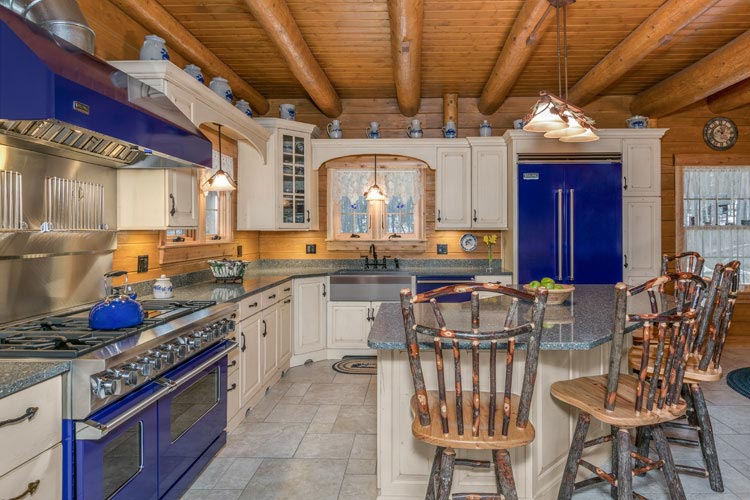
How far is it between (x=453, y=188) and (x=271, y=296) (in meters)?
2.37

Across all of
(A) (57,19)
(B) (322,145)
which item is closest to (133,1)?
(A) (57,19)

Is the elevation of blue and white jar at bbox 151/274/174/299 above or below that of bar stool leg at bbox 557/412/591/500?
above

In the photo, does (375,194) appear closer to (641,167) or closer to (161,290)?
(161,290)

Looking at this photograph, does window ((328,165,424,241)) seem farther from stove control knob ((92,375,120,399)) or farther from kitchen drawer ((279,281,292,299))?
stove control knob ((92,375,120,399))

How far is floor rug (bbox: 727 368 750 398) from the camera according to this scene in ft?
12.7

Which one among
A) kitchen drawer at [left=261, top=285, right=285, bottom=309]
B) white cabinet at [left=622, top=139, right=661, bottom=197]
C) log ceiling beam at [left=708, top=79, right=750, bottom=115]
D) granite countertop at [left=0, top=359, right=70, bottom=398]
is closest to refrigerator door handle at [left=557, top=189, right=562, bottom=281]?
white cabinet at [left=622, top=139, right=661, bottom=197]

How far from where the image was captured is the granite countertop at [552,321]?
6.14ft

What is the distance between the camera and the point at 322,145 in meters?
5.29

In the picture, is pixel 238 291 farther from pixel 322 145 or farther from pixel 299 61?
pixel 322 145

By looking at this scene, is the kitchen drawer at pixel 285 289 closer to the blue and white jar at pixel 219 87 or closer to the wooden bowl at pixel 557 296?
the blue and white jar at pixel 219 87

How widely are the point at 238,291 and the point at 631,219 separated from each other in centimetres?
394

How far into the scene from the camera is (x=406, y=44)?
347 cm

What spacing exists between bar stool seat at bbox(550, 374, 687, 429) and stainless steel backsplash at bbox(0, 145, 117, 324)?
2.41 metres

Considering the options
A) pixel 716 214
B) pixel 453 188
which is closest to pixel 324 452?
pixel 453 188
